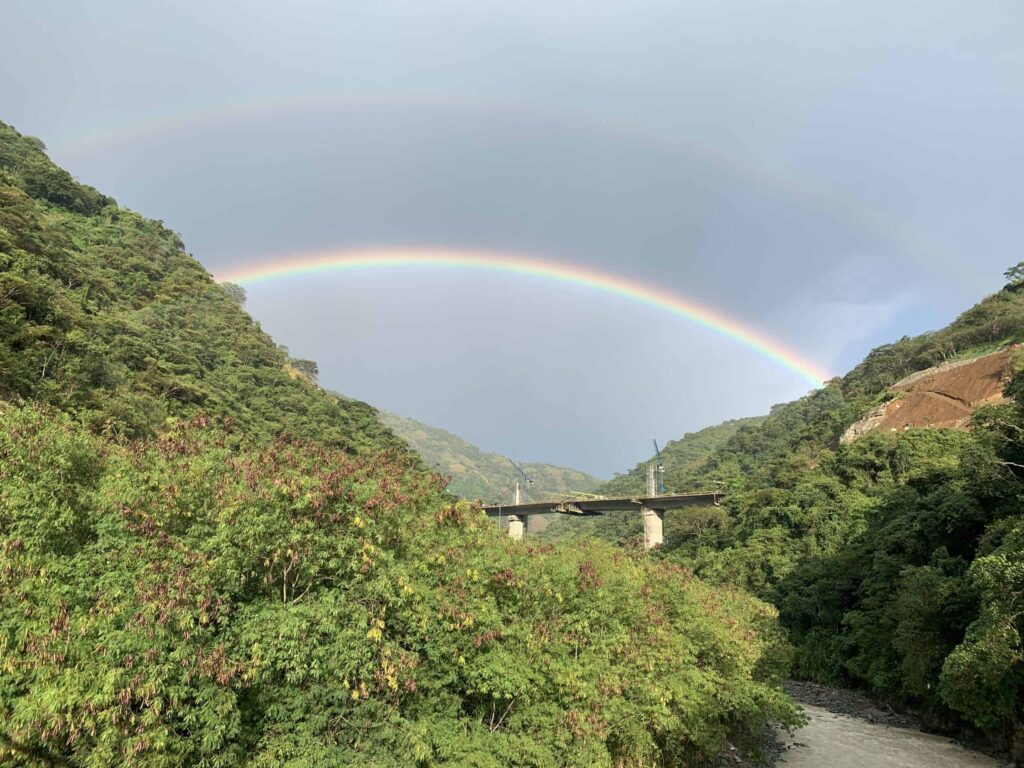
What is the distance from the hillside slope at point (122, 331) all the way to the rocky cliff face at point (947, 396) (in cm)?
4939

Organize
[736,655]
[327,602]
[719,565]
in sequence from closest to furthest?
[327,602]
[736,655]
[719,565]

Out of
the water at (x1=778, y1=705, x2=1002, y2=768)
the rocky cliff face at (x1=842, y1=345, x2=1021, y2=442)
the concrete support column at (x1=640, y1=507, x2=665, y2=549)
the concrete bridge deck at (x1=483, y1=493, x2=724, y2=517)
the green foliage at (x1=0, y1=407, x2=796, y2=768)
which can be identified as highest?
the rocky cliff face at (x1=842, y1=345, x2=1021, y2=442)

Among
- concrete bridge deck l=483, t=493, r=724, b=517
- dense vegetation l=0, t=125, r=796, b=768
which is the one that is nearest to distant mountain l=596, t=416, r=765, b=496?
concrete bridge deck l=483, t=493, r=724, b=517

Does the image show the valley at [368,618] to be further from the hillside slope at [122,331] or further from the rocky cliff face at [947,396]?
the rocky cliff face at [947,396]

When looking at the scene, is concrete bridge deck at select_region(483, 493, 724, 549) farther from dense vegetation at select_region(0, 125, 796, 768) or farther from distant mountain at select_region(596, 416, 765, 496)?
dense vegetation at select_region(0, 125, 796, 768)

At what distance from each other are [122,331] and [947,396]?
7108 centimetres

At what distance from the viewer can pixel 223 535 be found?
26.2ft

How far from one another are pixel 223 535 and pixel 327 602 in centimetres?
168

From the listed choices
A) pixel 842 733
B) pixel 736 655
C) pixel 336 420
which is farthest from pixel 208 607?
pixel 336 420

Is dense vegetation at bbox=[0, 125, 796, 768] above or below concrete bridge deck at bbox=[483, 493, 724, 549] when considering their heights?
below

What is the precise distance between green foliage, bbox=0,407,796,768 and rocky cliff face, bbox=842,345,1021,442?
170 ft

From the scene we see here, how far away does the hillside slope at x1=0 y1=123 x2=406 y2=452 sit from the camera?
27641 mm

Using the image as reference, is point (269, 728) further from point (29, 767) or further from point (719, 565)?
point (719, 565)

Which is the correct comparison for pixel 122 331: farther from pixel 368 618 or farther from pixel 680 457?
pixel 680 457
